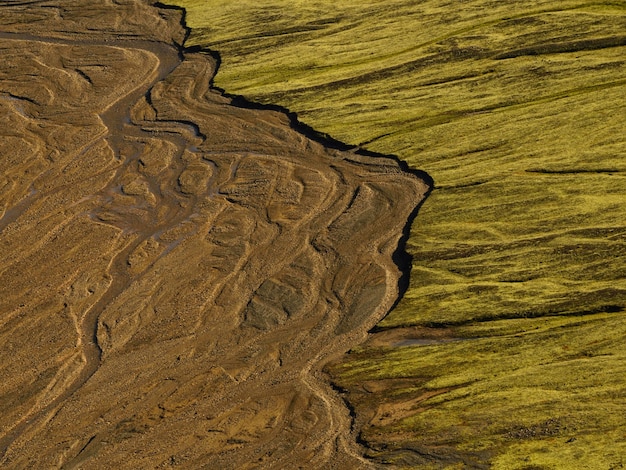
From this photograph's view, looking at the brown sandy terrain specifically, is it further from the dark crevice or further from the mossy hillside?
the dark crevice

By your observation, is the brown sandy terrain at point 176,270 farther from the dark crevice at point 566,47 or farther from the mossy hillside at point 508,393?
the dark crevice at point 566,47

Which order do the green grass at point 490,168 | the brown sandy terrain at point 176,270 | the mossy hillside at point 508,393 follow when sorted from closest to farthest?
1. the mossy hillside at point 508,393
2. the green grass at point 490,168
3. the brown sandy terrain at point 176,270

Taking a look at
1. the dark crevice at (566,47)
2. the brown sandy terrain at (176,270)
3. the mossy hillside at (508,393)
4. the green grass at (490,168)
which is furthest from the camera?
the dark crevice at (566,47)

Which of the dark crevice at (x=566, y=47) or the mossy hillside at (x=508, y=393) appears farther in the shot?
the dark crevice at (x=566, y=47)

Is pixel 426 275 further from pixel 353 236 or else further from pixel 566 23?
pixel 566 23

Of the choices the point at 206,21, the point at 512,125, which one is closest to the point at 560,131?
the point at 512,125

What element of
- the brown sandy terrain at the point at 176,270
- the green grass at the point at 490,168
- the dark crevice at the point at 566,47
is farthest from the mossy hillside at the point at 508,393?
the dark crevice at the point at 566,47

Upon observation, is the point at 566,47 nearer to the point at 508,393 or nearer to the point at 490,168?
the point at 490,168
